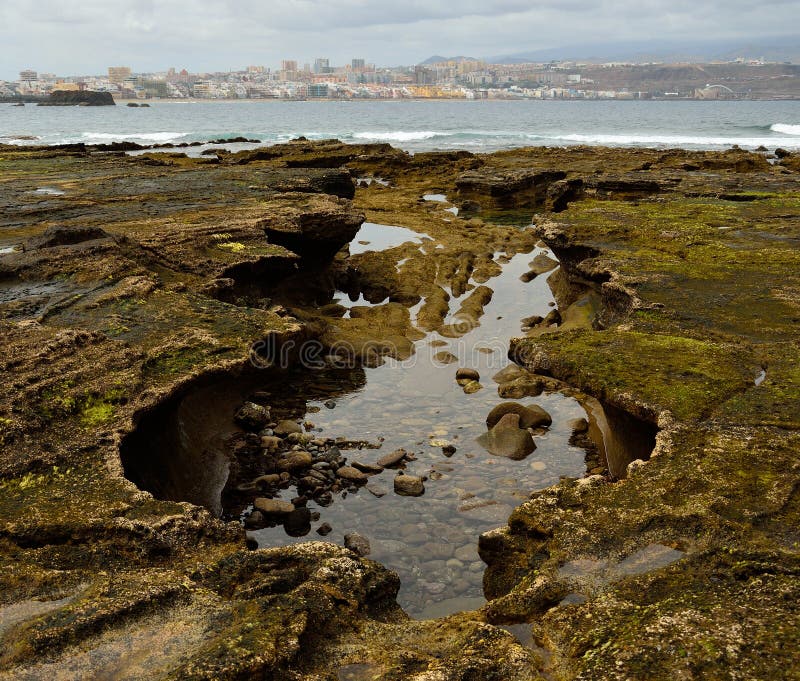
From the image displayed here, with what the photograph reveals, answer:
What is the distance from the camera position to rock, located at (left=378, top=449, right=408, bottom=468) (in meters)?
6.89

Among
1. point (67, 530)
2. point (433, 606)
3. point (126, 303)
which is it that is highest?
point (126, 303)

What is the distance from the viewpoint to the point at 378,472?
6.79 meters

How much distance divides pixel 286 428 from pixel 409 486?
6.11 feet

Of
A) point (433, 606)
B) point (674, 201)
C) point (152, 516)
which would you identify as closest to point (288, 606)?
point (152, 516)

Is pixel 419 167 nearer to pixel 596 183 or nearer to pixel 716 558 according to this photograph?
pixel 596 183

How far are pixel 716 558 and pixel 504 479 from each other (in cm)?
318

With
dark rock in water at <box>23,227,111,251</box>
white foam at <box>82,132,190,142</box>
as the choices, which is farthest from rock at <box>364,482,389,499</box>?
white foam at <box>82,132,190,142</box>

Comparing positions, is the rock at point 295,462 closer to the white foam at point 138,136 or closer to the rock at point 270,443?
the rock at point 270,443

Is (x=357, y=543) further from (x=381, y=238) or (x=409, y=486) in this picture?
A: (x=381, y=238)

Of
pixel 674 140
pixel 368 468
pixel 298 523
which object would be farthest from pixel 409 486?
pixel 674 140

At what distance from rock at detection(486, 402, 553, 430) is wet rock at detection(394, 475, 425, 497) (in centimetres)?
147

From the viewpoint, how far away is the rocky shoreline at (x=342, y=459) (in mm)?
3098

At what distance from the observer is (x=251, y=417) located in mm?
7793

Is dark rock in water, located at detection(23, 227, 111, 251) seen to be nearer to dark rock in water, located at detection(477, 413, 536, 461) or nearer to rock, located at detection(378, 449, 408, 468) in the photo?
rock, located at detection(378, 449, 408, 468)
